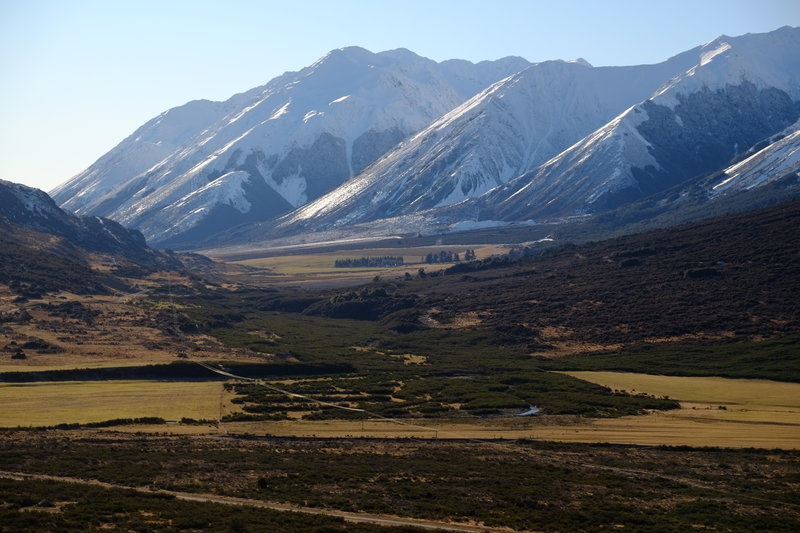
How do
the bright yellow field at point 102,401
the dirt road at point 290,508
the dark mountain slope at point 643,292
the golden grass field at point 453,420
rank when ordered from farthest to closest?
1. the dark mountain slope at point 643,292
2. the bright yellow field at point 102,401
3. the golden grass field at point 453,420
4. the dirt road at point 290,508

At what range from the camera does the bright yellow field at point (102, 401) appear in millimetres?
76375

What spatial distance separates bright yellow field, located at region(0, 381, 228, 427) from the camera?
251ft

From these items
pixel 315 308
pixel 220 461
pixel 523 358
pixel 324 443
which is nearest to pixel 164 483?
pixel 220 461

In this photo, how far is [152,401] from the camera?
84.9 meters

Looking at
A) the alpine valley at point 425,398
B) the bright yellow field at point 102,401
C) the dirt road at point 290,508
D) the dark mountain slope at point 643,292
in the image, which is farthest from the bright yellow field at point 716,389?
the dirt road at point 290,508

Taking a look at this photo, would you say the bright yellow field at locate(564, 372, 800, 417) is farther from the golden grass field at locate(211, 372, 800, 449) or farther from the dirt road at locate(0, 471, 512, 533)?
the dirt road at locate(0, 471, 512, 533)

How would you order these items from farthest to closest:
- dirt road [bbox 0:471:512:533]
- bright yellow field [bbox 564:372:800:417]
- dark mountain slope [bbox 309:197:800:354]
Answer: dark mountain slope [bbox 309:197:800:354] < bright yellow field [bbox 564:372:800:417] < dirt road [bbox 0:471:512:533]

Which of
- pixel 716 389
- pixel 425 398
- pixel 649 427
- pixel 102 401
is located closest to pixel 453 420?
pixel 425 398

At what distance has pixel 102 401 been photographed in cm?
8350

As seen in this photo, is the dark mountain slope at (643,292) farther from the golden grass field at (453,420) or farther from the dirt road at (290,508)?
the dirt road at (290,508)

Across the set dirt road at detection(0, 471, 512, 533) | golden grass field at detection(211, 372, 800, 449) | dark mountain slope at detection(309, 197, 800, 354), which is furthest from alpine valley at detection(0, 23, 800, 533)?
dark mountain slope at detection(309, 197, 800, 354)

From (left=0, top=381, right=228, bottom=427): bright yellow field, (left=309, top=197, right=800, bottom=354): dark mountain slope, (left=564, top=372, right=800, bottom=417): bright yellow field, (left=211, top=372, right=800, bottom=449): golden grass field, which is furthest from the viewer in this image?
(left=309, top=197, right=800, bottom=354): dark mountain slope

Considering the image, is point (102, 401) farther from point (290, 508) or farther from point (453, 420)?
point (290, 508)

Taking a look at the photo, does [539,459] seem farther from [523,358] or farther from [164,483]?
[523,358]
